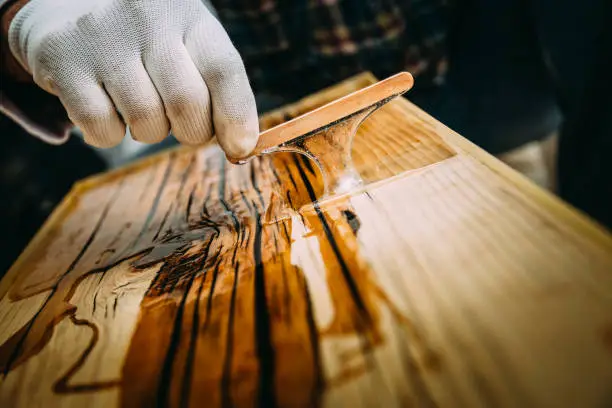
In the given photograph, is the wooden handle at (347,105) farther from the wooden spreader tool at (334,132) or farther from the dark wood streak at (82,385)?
the dark wood streak at (82,385)

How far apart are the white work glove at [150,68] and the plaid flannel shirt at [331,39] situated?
97 centimetres

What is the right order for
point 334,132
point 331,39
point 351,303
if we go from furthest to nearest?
point 331,39 → point 334,132 → point 351,303

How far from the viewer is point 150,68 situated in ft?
2.23

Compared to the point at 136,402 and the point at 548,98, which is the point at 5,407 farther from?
the point at 548,98

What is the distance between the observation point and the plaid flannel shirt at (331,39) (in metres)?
1.52

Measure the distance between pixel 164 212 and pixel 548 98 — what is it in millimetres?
1491

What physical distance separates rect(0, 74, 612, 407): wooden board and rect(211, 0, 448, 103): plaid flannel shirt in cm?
96

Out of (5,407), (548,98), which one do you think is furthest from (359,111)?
(548,98)

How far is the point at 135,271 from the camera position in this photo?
0.61 m

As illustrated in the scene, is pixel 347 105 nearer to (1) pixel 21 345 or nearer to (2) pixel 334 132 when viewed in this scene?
(2) pixel 334 132

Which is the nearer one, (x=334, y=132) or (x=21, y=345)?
(x=21, y=345)

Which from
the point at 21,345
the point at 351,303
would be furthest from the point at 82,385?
the point at 351,303

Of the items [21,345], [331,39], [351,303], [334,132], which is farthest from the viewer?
[331,39]

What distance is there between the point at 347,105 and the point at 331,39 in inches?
44.8
